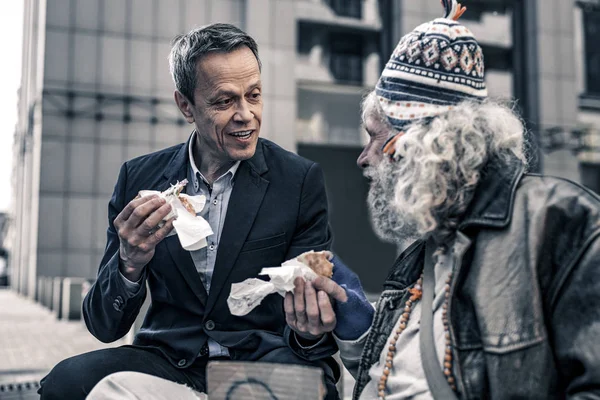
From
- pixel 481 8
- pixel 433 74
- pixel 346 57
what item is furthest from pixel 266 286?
pixel 481 8

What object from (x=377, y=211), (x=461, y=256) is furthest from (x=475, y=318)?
(x=377, y=211)

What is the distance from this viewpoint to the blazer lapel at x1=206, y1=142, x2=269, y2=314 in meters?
2.52

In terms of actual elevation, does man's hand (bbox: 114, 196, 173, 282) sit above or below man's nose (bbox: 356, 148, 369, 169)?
below

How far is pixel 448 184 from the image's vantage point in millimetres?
1882

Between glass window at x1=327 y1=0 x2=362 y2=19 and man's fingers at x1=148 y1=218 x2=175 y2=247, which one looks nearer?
man's fingers at x1=148 y1=218 x2=175 y2=247

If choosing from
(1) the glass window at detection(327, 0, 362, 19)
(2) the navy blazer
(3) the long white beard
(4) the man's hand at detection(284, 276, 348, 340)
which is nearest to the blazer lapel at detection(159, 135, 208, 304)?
(2) the navy blazer

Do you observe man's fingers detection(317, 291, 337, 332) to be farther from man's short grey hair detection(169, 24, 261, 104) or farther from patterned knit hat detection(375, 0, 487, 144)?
man's short grey hair detection(169, 24, 261, 104)

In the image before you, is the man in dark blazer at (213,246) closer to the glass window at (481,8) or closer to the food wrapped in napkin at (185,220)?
the food wrapped in napkin at (185,220)

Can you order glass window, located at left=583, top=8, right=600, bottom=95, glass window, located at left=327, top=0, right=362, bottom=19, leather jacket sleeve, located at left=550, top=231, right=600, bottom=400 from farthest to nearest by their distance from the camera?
glass window, located at left=583, top=8, right=600, bottom=95 < glass window, located at left=327, top=0, right=362, bottom=19 < leather jacket sleeve, located at left=550, top=231, right=600, bottom=400

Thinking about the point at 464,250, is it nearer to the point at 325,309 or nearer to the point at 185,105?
the point at 325,309

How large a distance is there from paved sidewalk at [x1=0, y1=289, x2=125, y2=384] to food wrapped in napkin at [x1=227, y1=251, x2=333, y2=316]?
16.4ft

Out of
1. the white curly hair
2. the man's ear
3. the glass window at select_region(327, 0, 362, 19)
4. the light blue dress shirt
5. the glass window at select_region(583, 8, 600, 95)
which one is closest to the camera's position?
the white curly hair

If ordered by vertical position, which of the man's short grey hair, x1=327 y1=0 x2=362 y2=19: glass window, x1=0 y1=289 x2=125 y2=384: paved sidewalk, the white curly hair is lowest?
x1=0 y1=289 x2=125 y2=384: paved sidewalk

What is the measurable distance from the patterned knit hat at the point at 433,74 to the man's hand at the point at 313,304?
0.54 metres
